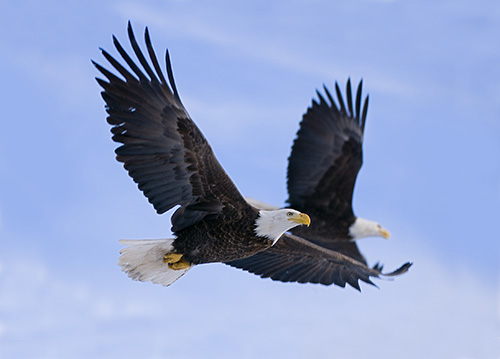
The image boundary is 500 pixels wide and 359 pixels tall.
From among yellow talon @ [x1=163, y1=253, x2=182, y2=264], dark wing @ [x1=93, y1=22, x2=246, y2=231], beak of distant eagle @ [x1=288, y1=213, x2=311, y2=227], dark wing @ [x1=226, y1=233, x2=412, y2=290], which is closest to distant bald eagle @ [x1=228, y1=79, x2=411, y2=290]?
dark wing @ [x1=226, y1=233, x2=412, y2=290]

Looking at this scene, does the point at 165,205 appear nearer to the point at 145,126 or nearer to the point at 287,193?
the point at 145,126

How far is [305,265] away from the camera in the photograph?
9.58 meters

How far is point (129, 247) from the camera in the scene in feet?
26.5

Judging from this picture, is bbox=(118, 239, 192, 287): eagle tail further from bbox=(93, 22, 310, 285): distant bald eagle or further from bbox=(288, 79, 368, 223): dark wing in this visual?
bbox=(288, 79, 368, 223): dark wing

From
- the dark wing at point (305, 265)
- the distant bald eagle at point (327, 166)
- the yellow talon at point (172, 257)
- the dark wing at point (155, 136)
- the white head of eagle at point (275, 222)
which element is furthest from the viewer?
the distant bald eagle at point (327, 166)

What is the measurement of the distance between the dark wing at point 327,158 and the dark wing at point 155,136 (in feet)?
14.6

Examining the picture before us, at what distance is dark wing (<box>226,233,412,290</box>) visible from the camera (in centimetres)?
934

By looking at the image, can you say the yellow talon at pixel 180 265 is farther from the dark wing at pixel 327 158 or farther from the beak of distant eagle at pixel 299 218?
the dark wing at pixel 327 158

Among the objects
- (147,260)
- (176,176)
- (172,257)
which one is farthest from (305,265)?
(176,176)

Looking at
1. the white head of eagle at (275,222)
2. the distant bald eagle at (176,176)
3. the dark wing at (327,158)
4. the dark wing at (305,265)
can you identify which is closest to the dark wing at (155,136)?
the distant bald eagle at (176,176)

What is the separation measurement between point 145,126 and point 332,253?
320cm

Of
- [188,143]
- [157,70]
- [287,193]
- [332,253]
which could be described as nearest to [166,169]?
[188,143]

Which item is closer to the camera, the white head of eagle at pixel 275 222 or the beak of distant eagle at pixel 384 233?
the white head of eagle at pixel 275 222

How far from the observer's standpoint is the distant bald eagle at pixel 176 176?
7.37 meters
